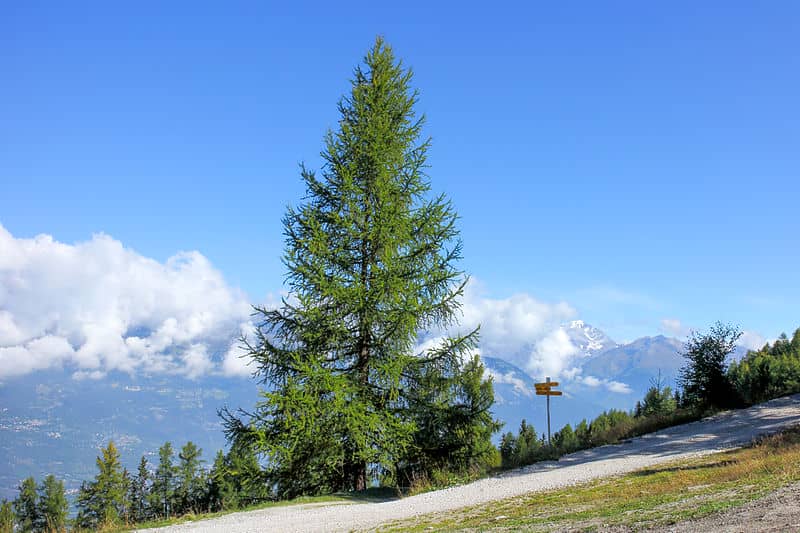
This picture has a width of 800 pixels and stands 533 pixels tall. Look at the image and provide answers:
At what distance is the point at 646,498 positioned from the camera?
11.0m

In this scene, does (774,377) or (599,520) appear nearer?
(599,520)

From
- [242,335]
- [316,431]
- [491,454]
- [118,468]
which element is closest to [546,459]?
[491,454]

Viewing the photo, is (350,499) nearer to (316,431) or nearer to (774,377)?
(316,431)

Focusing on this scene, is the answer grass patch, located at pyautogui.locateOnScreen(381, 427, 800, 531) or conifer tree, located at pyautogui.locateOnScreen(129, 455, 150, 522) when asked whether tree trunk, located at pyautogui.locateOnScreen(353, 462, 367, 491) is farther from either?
conifer tree, located at pyautogui.locateOnScreen(129, 455, 150, 522)

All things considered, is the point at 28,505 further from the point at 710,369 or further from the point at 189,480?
the point at 710,369

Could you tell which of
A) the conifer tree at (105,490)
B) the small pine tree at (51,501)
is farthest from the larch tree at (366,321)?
the small pine tree at (51,501)

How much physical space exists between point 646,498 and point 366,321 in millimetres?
8631

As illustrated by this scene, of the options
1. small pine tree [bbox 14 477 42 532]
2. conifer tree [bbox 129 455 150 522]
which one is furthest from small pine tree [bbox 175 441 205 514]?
small pine tree [bbox 14 477 42 532]

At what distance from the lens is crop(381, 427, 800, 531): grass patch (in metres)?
9.13

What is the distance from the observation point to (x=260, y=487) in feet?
54.4

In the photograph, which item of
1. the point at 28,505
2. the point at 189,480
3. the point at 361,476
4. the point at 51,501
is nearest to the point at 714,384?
the point at 361,476

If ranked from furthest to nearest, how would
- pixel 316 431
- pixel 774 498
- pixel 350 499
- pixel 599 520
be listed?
pixel 350 499
pixel 316 431
pixel 599 520
pixel 774 498

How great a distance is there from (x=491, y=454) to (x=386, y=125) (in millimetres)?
11123

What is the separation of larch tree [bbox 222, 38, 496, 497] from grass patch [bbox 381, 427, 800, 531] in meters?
3.89
